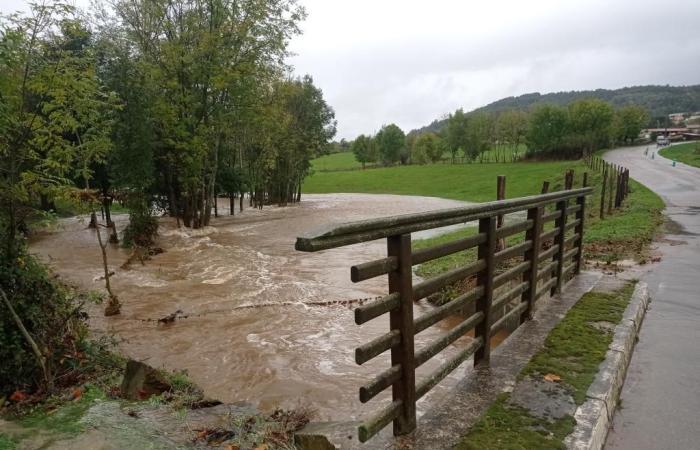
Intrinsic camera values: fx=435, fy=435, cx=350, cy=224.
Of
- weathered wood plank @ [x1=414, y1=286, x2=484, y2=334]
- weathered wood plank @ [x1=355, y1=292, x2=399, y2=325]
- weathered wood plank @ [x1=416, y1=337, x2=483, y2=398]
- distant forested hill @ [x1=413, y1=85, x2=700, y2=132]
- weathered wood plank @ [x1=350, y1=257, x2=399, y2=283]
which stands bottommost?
weathered wood plank @ [x1=416, y1=337, x2=483, y2=398]

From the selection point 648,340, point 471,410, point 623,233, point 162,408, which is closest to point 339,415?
point 162,408

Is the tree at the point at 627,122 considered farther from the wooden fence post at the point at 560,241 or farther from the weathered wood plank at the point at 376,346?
the weathered wood plank at the point at 376,346

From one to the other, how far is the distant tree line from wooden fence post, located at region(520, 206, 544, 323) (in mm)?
66695

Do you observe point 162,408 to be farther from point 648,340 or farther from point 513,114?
point 513,114

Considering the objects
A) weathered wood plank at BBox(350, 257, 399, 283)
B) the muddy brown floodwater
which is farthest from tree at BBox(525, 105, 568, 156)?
weathered wood plank at BBox(350, 257, 399, 283)

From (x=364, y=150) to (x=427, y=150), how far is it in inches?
602

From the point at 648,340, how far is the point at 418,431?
4013mm

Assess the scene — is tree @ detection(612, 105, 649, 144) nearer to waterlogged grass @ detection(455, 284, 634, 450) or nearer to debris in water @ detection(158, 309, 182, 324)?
waterlogged grass @ detection(455, 284, 634, 450)

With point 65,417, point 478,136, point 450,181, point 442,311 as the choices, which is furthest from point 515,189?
point 65,417

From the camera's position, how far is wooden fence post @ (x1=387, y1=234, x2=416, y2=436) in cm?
279

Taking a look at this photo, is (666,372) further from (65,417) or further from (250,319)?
(250,319)

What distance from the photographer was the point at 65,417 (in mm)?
4328

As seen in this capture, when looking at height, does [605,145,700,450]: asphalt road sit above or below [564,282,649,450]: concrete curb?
below

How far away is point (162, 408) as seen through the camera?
4590 mm
